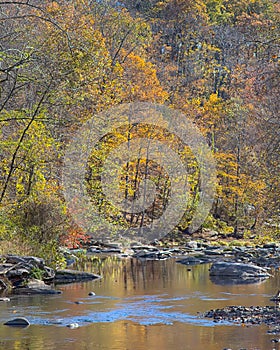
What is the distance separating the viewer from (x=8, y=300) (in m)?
16.5

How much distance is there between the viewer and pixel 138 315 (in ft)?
48.6

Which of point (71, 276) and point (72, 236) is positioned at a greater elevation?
point (72, 236)

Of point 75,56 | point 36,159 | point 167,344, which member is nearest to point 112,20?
point 36,159

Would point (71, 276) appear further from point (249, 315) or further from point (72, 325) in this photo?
point (249, 315)

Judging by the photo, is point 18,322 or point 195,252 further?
point 195,252

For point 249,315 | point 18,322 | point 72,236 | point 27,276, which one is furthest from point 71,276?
point 249,315

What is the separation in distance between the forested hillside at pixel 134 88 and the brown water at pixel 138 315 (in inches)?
132

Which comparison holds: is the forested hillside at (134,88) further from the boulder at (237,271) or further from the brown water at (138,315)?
the brown water at (138,315)

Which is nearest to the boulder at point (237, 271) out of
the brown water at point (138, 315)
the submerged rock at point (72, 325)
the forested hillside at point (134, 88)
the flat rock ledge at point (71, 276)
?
the brown water at point (138, 315)

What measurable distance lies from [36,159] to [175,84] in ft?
103

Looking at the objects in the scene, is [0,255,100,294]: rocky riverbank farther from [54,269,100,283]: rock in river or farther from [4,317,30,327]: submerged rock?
[4,317,30,327]: submerged rock

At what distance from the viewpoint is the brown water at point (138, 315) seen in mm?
11969

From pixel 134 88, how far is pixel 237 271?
62.3ft

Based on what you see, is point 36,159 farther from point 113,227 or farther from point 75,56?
point 113,227
